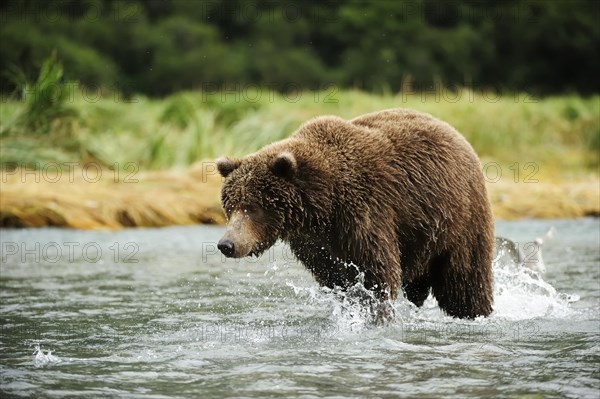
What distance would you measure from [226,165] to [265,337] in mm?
1179

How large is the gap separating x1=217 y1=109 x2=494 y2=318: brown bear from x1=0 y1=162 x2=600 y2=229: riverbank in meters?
6.89

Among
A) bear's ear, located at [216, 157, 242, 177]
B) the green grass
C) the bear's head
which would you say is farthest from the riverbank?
the bear's head

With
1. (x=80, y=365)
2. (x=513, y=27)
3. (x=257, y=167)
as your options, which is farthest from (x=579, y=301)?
(x=513, y=27)

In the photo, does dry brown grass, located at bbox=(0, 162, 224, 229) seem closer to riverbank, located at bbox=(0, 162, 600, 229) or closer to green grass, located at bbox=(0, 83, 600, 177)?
riverbank, located at bbox=(0, 162, 600, 229)

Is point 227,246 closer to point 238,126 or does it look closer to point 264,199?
point 264,199

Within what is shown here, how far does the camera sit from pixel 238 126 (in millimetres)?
16250

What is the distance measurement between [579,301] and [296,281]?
296 cm

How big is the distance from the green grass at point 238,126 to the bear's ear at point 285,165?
8.84 meters

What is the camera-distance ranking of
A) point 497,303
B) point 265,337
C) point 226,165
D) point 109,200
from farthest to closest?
1. point 109,200
2. point 497,303
3. point 265,337
4. point 226,165

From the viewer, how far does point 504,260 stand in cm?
867

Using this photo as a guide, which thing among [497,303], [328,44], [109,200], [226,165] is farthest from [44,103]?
[328,44]

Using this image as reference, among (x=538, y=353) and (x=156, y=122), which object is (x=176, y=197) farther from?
(x=538, y=353)

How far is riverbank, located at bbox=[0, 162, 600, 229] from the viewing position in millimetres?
12953

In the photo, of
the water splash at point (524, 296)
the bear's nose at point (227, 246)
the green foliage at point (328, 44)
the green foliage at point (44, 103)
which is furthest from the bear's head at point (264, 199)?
the green foliage at point (328, 44)
